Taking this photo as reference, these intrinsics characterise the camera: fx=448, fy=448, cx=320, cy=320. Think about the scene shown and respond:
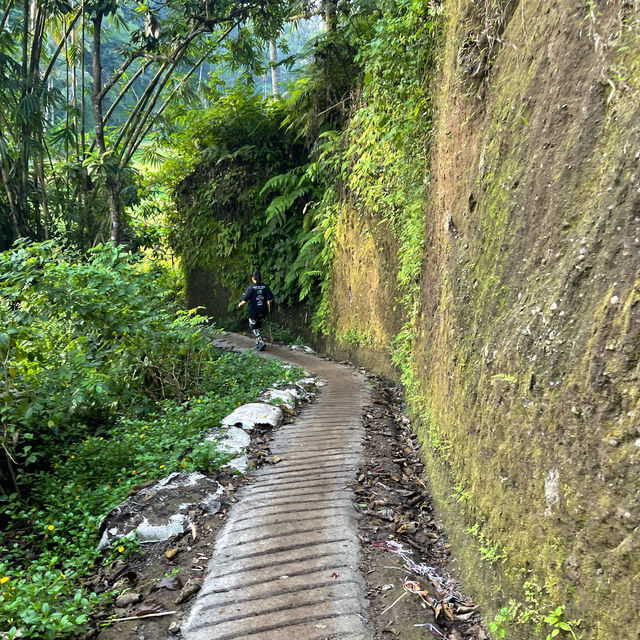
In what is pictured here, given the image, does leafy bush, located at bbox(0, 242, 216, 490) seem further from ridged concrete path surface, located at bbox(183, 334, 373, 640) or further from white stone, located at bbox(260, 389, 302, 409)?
ridged concrete path surface, located at bbox(183, 334, 373, 640)

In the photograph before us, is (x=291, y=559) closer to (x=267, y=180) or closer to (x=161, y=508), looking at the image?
(x=161, y=508)

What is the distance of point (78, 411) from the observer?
575 cm

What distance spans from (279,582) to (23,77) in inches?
454

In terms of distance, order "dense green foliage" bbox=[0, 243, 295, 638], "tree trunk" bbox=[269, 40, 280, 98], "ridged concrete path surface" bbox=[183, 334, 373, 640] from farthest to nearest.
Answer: "tree trunk" bbox=[269, 40, 280, 98], "dense green foliage" bbox=[0, 243, 295, 638], "ridged concrete path surface" bbox=[183, 334, 373, 640]

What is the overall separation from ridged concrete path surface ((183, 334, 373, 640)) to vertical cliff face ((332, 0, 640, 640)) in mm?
788

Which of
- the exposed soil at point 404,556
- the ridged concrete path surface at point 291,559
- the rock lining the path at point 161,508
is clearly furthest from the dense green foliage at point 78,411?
the exposed soil at point 404,556

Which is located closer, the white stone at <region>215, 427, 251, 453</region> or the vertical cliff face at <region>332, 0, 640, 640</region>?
the vertical cliff face at <region>332, 0, 640, 640</region>

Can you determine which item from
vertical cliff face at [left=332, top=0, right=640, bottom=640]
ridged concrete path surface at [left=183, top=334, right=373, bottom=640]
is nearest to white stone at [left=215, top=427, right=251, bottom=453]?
ridged concrete path surface at [left=183, top=334, right=373, bottom=640]

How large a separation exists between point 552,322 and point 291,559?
2208 mm

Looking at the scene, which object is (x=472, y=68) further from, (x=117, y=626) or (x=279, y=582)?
(x=117, y=626)

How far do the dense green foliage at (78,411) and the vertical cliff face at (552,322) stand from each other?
227 cm

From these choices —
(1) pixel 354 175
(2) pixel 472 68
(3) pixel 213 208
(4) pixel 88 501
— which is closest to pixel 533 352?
(2) pixel 472 68

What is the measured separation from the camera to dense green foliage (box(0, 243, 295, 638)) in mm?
3119

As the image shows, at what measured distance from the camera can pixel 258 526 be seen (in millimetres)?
3369
